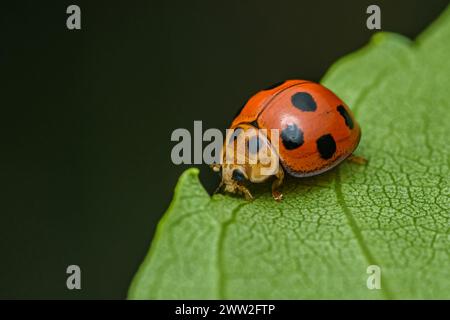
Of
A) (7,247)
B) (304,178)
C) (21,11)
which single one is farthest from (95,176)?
(304,178)

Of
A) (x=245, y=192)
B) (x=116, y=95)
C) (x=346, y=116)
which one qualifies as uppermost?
(x=116, y=95)

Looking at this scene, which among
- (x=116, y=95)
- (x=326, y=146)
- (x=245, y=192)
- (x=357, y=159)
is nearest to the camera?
(x=245, y=192)

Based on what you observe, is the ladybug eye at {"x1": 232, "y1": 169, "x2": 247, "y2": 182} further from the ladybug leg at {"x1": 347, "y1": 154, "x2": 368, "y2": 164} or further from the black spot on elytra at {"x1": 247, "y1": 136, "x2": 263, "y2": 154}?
the ladybug leg at {"x1": 347, "y1": 154, "x2": 368, "y2": 164}

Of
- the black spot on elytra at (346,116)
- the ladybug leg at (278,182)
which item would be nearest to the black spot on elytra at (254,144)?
the ladybug leg at (278,182)

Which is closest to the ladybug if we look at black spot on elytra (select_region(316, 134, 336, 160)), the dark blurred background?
black spot on elytra (select_region(316, 134, 336, 160))

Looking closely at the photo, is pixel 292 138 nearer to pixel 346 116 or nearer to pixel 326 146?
pixel 326 146

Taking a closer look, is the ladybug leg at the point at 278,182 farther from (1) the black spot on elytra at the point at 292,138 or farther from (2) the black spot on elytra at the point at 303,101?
(2) the black spot on elytra at the point at 303,101

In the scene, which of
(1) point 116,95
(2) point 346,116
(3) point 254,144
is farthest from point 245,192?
(1) point 116,95
